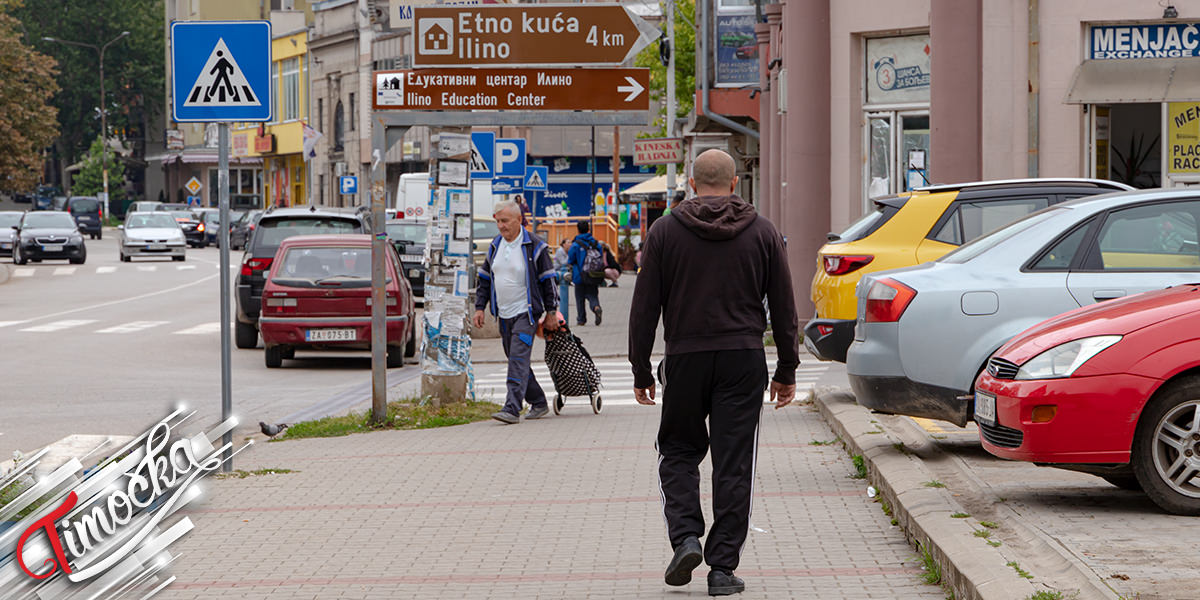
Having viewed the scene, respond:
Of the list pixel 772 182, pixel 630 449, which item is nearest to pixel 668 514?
pixel 630 449

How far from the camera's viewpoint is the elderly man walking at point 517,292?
1302 centimetres

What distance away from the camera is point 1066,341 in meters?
7.51

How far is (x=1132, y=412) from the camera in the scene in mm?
7324

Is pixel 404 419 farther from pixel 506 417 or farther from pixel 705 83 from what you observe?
pixel 705 83

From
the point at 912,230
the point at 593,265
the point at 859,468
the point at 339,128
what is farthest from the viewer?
the point at 339,128

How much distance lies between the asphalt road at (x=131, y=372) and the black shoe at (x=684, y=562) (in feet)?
22.4

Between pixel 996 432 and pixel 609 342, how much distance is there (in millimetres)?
16027

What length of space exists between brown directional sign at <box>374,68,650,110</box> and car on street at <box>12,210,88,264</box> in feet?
130

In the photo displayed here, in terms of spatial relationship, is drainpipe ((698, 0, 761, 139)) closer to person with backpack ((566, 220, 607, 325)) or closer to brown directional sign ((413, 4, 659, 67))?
person with backpack ((566, 220, 607, 325))

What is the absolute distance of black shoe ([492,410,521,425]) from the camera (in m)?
13.2

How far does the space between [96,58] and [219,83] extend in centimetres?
10457

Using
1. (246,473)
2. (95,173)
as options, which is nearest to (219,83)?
(246,473)

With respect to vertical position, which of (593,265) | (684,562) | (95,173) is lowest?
(684,562)

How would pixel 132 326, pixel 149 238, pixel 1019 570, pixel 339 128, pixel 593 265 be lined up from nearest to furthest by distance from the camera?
pixel 1019 570 < pixel 132 326 < pixel 593 265 < pixel 149 238 < pixel 339 128
